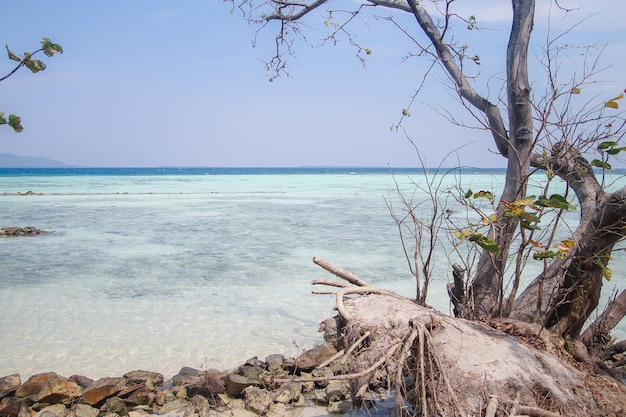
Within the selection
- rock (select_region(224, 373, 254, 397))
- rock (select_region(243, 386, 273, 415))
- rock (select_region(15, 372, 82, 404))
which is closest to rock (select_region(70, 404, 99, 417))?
rock (select_region(15, 372, 82, 404))

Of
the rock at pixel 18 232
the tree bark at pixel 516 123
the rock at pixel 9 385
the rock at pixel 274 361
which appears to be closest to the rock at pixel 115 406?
the rock at pixel 9 385

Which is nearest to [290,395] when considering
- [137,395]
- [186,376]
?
[186,376]

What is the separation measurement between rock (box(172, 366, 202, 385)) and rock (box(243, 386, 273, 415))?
0.51m

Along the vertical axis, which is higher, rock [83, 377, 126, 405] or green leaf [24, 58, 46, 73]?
green leaf [24, 58, 46, 73]

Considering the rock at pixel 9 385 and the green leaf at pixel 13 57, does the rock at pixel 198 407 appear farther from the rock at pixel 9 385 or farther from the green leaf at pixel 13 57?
the green leaf at pixel 13 57

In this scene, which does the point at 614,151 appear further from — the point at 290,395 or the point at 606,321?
the point at 290,395

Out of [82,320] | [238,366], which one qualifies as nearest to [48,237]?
[82,320]

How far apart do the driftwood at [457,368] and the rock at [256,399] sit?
3.32 ft

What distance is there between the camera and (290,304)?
21.6ft

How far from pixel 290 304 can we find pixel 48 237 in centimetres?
763

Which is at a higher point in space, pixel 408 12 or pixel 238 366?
pixel 408 12

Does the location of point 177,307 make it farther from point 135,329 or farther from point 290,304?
point 290,304

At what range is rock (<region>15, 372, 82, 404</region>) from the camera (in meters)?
3.70

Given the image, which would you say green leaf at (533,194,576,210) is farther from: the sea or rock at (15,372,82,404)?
rock at (15,372,82,404)
